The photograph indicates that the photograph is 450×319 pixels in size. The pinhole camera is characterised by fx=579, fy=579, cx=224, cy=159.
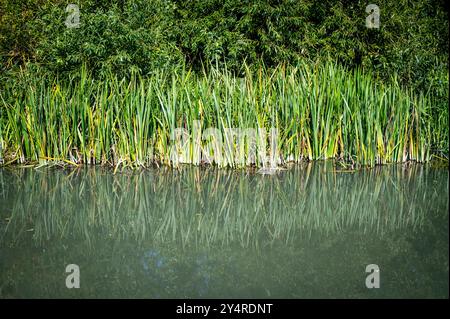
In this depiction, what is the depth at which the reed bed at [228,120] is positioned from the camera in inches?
221

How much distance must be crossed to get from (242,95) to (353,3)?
12.7 ft

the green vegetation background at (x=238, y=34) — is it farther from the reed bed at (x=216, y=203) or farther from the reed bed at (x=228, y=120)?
the reed bed at (x=216, y=203)

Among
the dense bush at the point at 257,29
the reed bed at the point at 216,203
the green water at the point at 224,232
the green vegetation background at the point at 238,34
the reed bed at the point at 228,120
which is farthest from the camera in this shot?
the dense bush at the point at 257,29

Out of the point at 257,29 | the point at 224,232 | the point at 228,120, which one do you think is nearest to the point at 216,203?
the point at 224,232

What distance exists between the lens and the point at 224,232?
13.3ft

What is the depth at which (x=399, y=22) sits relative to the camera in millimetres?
7961

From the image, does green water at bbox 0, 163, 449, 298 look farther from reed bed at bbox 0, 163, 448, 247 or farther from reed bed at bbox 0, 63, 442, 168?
reed bed at bbox 0, 63, 442, 168

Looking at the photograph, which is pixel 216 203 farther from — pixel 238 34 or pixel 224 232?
pixel 238 34

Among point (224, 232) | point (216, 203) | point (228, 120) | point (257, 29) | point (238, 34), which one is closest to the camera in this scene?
point (224, 232)

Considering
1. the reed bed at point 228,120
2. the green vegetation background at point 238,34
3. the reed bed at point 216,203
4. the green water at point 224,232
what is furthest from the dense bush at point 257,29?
the green water at point 224,232

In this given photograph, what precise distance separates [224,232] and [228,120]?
68.5 inches

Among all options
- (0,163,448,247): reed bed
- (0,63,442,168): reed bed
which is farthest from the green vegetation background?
(0,163,448,247): reed bed

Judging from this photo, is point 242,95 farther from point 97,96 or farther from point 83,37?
point 83,37

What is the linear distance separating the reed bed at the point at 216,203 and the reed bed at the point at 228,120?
24cm
